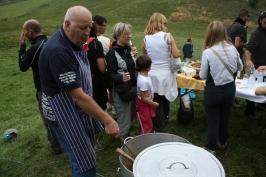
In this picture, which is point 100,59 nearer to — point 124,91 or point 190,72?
point 124,91

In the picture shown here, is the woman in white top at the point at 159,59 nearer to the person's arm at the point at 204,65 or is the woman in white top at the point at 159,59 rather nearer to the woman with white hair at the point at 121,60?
the woman with white hair at the point at 121,60

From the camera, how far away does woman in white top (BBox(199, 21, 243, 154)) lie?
2.94 meters

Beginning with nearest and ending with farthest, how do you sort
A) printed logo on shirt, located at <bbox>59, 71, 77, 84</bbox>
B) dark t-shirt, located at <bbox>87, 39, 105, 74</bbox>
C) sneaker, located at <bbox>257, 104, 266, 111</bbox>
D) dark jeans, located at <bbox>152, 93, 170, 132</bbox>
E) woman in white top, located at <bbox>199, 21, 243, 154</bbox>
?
printed logo on shirt, located at <bbox>59, 71, 77, 84</bbox> < woman in white top, located at <bbox>199, 21, 243, 154</bbox> < dark t-shirt, located at <bbox>87, 39, 105, 74</bbox> < dark jeans, located at <bbox>152, 93, 170, 132</bbox> < sneaker, located at <bbox>257, 104, 266, 111</bbox>

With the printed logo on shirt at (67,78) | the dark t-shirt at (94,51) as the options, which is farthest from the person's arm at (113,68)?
the printed logo on shirt at (67,78)

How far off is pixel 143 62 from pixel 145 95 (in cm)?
44

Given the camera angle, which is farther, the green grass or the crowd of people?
the green grass

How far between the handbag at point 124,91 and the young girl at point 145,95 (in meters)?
0.15

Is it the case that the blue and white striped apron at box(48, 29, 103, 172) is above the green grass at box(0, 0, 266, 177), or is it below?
above

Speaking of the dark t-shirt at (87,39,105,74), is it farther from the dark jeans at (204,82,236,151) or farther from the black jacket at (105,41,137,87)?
the dark jeans at (204,82,236,151)

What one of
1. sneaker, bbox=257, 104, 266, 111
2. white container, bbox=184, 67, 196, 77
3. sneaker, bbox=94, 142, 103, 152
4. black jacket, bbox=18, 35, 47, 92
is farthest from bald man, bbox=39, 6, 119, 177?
sneaker, bbox=257, 104, 266, 111

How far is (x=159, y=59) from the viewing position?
3578 millimetres

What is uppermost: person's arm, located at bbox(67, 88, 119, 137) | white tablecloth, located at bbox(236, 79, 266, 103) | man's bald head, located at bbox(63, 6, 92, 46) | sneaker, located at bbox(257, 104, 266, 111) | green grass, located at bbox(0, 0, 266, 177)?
man's bald head, located at bbox(63, 6, 92, 46)

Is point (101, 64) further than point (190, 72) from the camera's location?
No

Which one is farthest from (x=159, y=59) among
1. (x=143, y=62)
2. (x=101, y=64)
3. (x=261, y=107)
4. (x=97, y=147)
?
(x=261, y=107)
